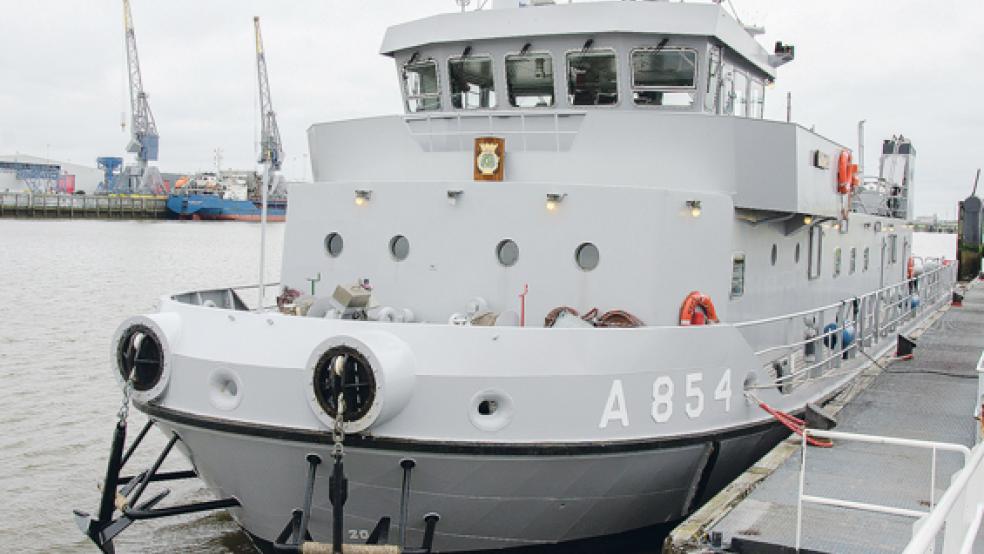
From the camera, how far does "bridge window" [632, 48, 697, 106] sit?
1016 centimetres

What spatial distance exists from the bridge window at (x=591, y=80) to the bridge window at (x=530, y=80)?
0.23 metres

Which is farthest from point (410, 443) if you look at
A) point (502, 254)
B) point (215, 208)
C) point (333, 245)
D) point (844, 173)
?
point (215, 208)

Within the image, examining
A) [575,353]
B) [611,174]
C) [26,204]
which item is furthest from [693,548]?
[26,204]

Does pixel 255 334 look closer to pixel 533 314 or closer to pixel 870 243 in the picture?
pixel 533 314

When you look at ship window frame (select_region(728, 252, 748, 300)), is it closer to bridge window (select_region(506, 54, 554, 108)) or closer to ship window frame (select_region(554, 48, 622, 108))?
ship window frame (select_region(554, 48, 622, 108))

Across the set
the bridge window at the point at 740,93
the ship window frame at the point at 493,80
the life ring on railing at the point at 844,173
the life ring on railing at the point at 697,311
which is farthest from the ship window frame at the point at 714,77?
the life ring on railing at the point at 697,311

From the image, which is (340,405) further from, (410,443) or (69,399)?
(69,399)

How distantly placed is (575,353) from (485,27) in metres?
4.47

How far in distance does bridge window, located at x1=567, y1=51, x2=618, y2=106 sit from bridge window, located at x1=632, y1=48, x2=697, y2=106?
0.25 metres

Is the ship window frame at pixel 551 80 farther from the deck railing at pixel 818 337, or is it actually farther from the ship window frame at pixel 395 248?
the deck railing at pixel 818 337

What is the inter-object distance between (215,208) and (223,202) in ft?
3.79

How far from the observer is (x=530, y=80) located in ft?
34.6

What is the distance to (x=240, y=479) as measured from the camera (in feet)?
26.0

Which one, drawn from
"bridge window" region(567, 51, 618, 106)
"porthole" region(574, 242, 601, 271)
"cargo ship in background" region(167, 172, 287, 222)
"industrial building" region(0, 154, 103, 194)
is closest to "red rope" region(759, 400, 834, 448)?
"porthole" region(574, 242, 601, 271)
